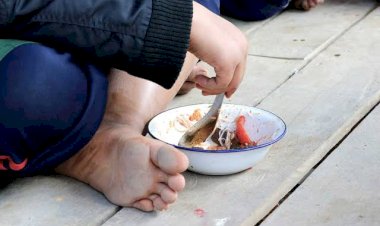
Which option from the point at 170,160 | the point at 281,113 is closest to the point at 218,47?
the point at 170,160

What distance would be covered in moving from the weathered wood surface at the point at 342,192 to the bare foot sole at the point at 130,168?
17 cm

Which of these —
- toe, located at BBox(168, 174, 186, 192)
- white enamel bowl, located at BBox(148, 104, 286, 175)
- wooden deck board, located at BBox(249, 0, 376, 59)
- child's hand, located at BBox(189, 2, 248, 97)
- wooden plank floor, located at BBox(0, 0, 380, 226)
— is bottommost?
wooden deck board, located at BBox(249, 0, 376, 59)

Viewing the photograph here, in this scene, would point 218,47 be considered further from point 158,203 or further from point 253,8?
point 253,8

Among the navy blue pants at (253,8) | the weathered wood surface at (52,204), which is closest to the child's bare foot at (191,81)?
the weathered wood surface at (52,204)

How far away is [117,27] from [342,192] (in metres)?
0.48

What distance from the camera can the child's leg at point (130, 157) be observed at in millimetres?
1354

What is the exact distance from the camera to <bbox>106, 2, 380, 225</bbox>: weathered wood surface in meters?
1.39

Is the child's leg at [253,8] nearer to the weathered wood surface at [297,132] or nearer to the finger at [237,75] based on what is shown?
the weathered wood surface at [297,132]

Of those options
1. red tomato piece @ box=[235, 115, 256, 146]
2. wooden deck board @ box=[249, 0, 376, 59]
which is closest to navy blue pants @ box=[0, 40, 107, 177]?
red tomato piece @ box=[235, 115, 256, 146]

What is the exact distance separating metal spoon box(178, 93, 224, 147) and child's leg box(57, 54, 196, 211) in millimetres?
87

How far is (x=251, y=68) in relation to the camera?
206 cm

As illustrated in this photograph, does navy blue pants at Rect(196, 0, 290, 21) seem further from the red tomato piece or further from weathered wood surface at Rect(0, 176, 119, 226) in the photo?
weathered wood surface at Rect(0, 176, 119, 226)

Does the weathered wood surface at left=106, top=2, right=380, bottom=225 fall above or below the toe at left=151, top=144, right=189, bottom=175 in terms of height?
below

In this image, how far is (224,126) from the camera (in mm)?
1628
